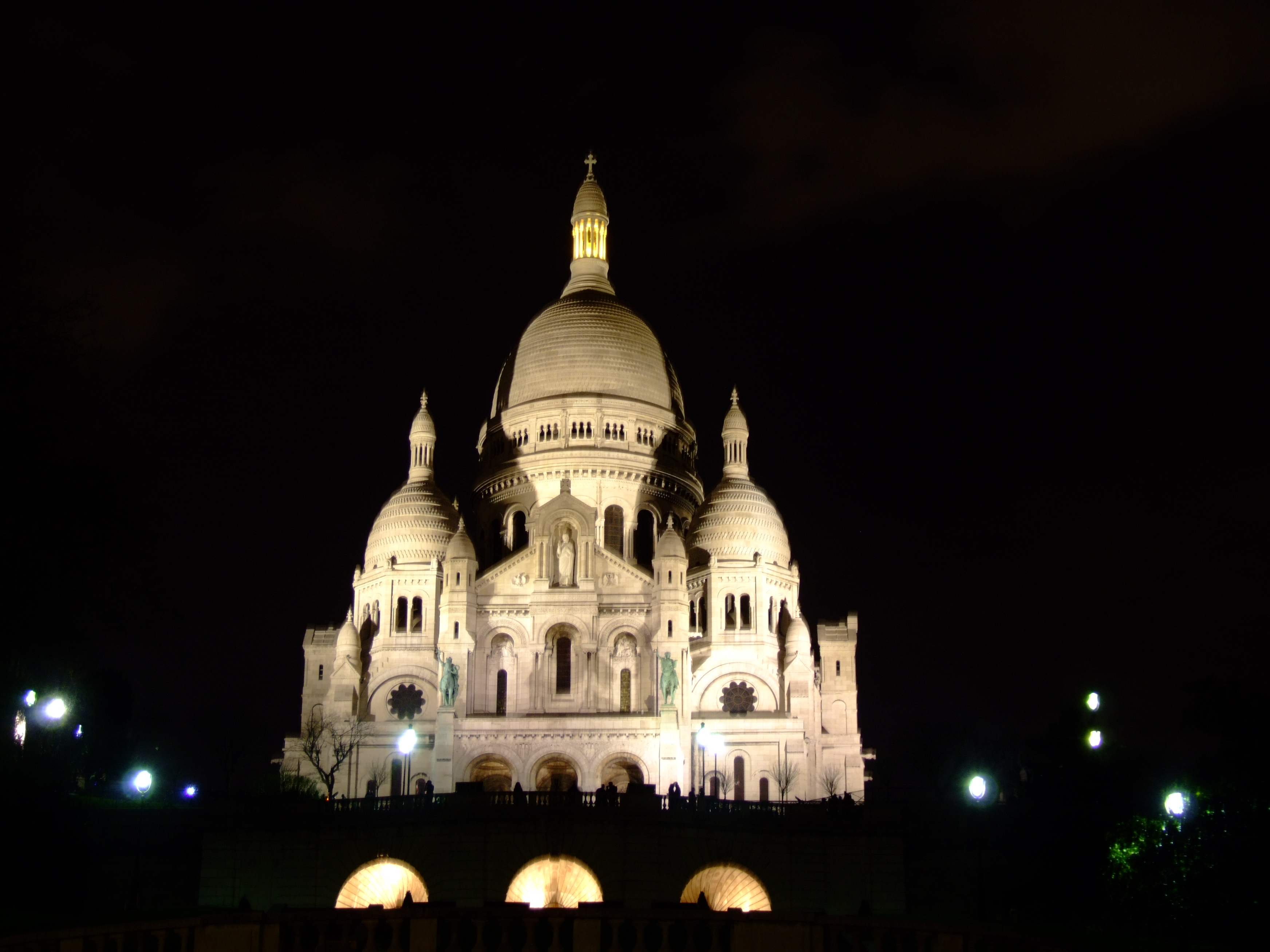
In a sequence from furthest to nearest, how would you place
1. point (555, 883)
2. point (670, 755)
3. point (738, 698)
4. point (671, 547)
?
point (738, 698) → point (671, 547) → point (670, 755) → point (555, 883)

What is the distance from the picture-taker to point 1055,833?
180ft

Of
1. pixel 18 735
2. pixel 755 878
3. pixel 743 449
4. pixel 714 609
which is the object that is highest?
pixel 743 449

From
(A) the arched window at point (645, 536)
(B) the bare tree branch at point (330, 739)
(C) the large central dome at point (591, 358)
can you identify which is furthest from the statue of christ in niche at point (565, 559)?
(C) the large central dome at point (591, 358)

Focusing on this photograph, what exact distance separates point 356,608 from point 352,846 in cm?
4465

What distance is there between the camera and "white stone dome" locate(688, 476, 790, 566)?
92625 mm

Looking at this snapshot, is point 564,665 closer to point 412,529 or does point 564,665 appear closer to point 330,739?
point 330,739

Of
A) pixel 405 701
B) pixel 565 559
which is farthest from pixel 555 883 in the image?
pixel 405 701

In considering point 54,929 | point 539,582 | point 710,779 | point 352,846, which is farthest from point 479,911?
point 539,582

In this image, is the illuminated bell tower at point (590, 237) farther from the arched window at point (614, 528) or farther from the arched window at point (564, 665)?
the arched window at point (564, 665)

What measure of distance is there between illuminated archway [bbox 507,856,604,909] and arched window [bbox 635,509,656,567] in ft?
149

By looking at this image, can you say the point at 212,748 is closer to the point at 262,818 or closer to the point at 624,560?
the point at 624,560

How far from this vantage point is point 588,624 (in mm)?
85750

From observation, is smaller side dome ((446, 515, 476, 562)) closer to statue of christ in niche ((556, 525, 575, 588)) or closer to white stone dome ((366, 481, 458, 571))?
statue of christ in niche ((556, 525, 575, 588))

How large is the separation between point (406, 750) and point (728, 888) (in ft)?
99.4
